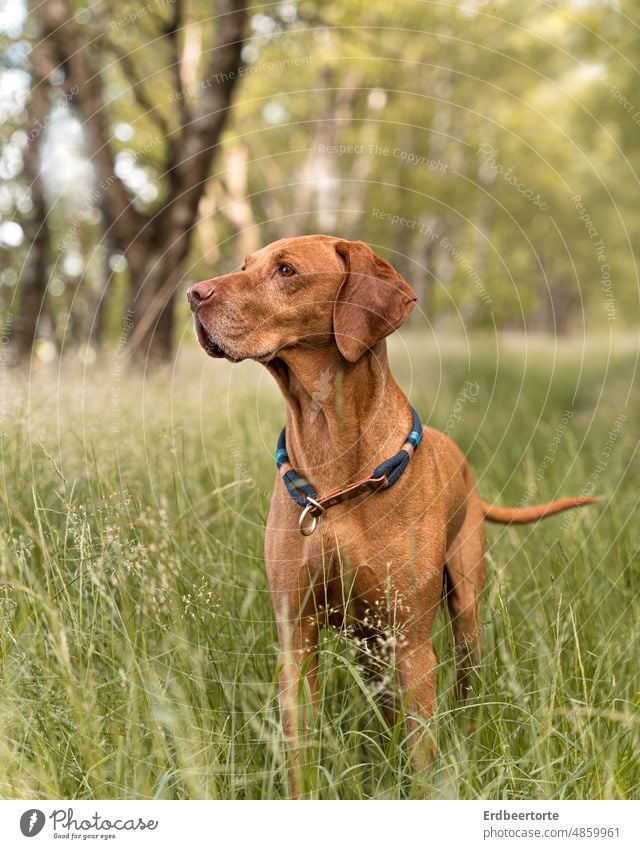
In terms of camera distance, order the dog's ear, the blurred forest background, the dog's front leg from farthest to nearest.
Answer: the blurred forest background → the dog's ear → the dog's front leg

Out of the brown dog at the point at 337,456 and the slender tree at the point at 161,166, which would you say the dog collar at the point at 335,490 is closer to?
the brown dog at the point at 337,456

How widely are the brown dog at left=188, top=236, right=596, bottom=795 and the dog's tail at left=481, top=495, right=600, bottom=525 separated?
3.07 feet

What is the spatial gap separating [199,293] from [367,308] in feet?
1.99

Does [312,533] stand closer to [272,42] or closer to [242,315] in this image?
[242,315]

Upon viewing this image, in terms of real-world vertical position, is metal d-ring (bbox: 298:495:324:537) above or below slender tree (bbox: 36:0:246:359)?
A: below

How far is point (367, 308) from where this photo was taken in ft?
9.92

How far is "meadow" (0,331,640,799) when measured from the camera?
8.97 ft

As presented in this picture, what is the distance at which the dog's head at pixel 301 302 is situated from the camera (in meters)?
2.92

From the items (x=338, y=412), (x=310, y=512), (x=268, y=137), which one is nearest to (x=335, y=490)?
(x=310, y=512)

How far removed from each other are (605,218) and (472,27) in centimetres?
1995

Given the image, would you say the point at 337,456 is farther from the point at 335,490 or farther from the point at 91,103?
the point at 91,103
